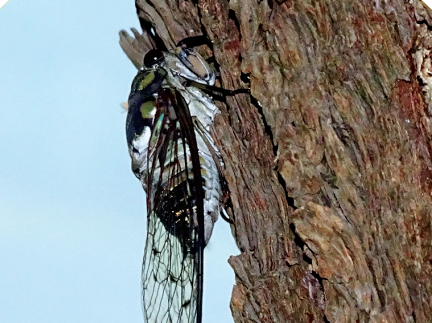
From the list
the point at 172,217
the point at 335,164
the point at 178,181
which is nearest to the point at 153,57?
the point at 178,181

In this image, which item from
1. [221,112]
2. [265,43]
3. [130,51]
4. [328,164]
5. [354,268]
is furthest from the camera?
[130,51]

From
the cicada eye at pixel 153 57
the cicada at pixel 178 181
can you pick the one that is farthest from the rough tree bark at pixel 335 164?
the cicada eye at pixel 153 57

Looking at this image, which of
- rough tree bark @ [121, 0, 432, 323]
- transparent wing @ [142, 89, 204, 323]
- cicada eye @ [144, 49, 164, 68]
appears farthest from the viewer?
cicada eye @ [144, 49, 164, 68]

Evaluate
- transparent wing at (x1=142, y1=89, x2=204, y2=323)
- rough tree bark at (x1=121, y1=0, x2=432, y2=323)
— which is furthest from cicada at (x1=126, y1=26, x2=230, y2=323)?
rough tree bark at (x1=121, y1=0, x2=432, y2=323)

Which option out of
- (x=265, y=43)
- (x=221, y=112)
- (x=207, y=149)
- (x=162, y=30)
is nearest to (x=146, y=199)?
Result: (x=207, y=149)

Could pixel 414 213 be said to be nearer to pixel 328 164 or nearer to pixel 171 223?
pixel 328 164

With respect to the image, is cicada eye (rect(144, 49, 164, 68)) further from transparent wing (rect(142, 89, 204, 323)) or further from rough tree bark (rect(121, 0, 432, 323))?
rough tree bark (rect(121, 0, 432, 323))
